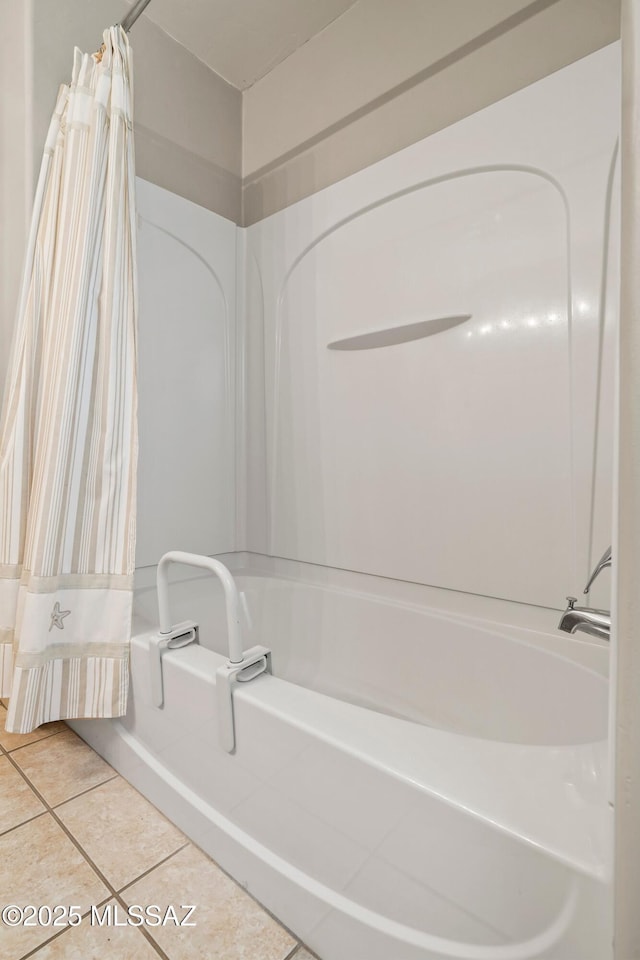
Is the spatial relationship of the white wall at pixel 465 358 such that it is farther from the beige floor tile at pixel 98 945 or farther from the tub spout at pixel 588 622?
the beige floor tile at pixel 98 945

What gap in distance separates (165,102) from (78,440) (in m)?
1.49

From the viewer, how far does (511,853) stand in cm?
60

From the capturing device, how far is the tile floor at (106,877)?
2.82 ft

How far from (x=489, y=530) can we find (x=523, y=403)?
377mm

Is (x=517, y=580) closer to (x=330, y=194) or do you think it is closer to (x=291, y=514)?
(x=291, y=514)

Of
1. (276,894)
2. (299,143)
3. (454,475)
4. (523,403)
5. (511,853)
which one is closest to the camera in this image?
(511,853)

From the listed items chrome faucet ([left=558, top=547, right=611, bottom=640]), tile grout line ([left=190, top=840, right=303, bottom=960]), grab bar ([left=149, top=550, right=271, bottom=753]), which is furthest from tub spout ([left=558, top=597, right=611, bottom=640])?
tile grout line ([left=190, top=840, right=303, bottom=960])

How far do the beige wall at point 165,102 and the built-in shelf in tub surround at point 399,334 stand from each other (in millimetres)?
921

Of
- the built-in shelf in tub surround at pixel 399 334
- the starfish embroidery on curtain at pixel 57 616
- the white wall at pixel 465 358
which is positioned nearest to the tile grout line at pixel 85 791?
the starfish embroidery on curtain at pixel 57 616

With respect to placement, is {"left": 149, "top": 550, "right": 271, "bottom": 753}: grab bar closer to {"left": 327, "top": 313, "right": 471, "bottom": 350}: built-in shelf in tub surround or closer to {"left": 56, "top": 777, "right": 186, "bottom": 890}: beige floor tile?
{"left": 56, "top": 777, "right": 186, "bottom": 890}: beige floor tile

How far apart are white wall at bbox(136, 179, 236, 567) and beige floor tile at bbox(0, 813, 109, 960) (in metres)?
0.83

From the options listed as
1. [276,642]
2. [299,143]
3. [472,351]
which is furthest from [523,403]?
[299,143]

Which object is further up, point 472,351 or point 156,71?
point 156,71

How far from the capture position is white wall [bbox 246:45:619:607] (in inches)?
48.0
